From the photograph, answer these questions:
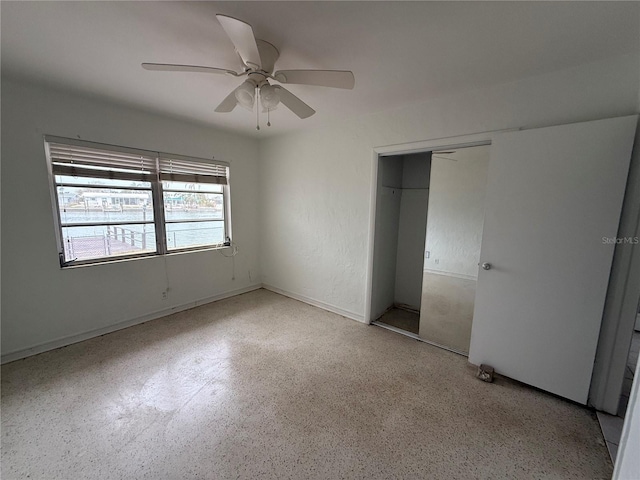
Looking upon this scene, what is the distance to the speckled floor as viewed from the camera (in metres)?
1.37

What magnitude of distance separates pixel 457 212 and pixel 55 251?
4019mm

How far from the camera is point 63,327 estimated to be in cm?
246

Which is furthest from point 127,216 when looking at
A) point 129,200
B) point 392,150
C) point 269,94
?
point 392,150

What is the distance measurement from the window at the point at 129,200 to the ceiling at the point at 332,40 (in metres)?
0.70

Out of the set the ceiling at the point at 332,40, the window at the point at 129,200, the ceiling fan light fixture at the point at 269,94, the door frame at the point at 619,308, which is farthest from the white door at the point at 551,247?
the window at the point at 129,200

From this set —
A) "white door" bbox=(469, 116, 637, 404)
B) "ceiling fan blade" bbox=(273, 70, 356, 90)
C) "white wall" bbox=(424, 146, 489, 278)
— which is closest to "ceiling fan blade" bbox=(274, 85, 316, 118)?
"ceiling fan blade" bbox=(273, 70, 356, 90)

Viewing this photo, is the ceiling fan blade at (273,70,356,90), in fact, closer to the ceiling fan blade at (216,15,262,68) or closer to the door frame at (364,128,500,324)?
the ceiling fan blade at (216,15,262,68)

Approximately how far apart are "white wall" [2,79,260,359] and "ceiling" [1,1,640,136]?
331 millimetres

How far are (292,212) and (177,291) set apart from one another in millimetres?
1913

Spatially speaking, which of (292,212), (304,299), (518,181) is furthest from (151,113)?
(518,181)

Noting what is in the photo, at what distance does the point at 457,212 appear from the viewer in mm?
2529

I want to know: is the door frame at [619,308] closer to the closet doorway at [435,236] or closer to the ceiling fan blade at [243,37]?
the closet doorway at [435,236]

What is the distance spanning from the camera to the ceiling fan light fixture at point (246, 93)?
165cm

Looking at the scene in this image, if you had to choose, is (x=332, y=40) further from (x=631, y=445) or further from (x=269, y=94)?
(x=631, y=445)
